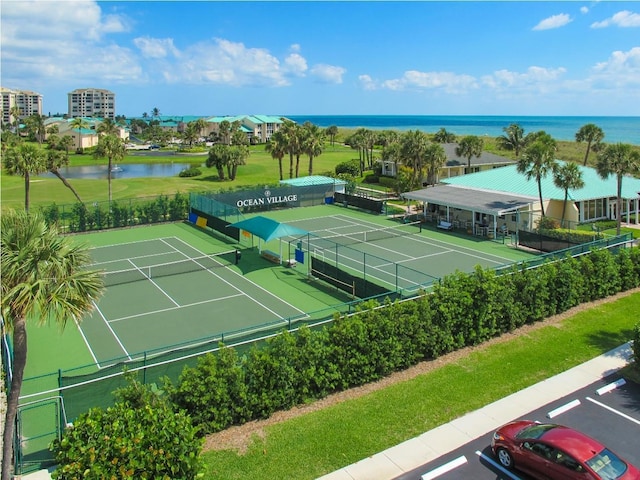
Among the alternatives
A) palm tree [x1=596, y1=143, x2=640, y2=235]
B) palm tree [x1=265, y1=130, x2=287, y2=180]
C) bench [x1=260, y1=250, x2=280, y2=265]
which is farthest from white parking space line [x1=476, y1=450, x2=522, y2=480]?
palm tree [x1=265, y1=130, x2=287, y2=180]

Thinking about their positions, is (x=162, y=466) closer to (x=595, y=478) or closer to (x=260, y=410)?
(x=260, y=410)

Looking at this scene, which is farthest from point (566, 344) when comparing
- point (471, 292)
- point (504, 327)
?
point (471, 292)

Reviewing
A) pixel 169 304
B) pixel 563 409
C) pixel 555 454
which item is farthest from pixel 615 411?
pixel 169 304

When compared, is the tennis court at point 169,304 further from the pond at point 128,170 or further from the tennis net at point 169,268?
the pond at point 128,170

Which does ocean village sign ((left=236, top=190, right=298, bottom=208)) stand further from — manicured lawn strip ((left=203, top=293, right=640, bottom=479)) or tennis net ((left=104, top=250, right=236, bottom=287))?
manicured lawn strip ((left=203, top=293, right=640, bottom=479))

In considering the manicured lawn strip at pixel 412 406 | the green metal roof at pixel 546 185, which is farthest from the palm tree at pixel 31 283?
the green metal roof at pixel 546 185

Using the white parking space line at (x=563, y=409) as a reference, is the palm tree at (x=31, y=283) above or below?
above

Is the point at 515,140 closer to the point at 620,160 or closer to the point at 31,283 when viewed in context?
the point at 620,160
